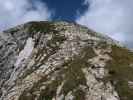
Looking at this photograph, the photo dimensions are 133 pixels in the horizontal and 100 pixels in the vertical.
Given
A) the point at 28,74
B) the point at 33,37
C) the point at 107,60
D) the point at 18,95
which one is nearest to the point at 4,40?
the point at 33,37

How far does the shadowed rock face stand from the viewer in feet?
314

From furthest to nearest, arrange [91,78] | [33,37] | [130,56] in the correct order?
[33,37], [130,56], [91,78]

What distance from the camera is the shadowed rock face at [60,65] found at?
9575 cm

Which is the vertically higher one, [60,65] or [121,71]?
[60,65]

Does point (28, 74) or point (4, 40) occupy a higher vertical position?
point (4, 40)

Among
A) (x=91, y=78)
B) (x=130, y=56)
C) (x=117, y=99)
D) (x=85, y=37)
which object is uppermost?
→ (x=85, y=37)

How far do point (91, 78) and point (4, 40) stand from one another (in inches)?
2324

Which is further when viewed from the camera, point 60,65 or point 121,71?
point 60,65

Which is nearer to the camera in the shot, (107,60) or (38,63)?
(107,60)

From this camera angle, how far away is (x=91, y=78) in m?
100

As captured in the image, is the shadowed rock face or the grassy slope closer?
the grassy slope

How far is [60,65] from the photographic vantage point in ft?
374

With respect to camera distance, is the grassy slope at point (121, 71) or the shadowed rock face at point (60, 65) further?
the shadowed rock face at point (60, 65)

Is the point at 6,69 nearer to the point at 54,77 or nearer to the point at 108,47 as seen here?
the point at 54,77
